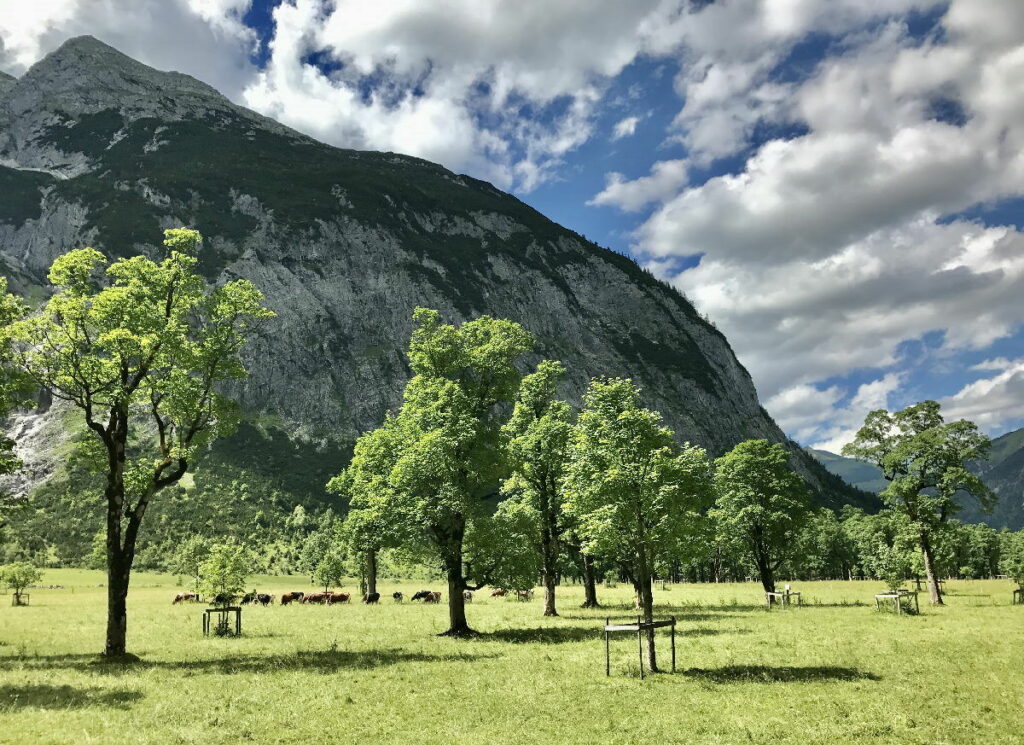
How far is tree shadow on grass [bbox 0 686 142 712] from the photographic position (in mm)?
18438

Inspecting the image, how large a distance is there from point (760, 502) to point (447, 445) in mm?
36904

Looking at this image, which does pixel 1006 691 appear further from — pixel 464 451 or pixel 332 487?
pixel 332 487

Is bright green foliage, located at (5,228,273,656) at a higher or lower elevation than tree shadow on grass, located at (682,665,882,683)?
higher

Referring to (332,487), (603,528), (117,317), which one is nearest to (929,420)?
(603,528)

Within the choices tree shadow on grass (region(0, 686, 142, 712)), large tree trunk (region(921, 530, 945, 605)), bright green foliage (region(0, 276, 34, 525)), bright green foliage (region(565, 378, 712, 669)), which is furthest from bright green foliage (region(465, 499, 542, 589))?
large tree trunk (region(921, 530, 945, 605))

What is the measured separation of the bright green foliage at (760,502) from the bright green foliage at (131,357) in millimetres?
44054

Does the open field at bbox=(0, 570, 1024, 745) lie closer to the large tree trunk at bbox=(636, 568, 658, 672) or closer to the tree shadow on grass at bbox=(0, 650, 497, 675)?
the tree shadow on grass at bbox=(0, 650, 497, 675)

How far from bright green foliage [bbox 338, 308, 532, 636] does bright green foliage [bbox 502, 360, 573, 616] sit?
27.6 ft

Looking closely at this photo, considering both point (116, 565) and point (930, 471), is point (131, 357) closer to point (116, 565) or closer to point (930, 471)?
point (116, 565)

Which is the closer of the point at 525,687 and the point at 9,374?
the point at 525,687

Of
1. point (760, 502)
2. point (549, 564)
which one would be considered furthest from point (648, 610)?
point (760, 502)

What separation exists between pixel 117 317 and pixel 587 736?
25.8 meters

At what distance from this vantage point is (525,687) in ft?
69.0

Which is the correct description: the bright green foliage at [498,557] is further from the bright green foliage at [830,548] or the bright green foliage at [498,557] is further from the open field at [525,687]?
the bright green foliage at [830,548]
